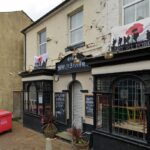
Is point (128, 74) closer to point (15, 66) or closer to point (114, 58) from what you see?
point (114, 58)

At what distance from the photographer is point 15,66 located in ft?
59.7

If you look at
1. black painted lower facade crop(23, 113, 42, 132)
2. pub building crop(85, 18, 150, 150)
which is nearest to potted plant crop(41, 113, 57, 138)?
black painted lower facade crop(23, 113, 42, 132)

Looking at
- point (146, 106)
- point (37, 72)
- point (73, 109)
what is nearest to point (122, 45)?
point (146, 106)

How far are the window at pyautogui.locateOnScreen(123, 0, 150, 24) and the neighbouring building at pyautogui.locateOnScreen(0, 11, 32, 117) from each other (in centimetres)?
1053

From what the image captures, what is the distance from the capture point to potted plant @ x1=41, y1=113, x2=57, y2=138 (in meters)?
12.1

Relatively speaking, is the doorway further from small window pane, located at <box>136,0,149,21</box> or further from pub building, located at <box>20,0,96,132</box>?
small window pane, located at <box>136,0,149,21</box>

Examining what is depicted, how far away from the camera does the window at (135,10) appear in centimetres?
862

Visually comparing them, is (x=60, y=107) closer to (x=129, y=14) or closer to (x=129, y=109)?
(x=129, y=109)

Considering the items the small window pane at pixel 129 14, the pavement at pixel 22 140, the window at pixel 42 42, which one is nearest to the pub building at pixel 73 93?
the pavement at pixel 22 140

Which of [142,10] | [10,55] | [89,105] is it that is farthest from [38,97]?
[142,10]

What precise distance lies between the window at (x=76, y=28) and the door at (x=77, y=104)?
1.99m

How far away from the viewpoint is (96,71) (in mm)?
9086

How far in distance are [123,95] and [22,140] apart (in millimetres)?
5670

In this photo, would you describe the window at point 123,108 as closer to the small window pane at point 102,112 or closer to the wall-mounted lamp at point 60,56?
the small window pane at point 102,112
